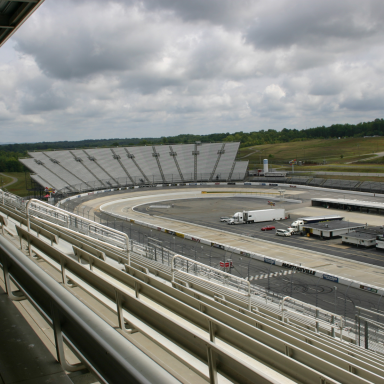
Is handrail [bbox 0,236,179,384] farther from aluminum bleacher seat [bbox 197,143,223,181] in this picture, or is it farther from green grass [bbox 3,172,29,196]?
green grass [bbox 3,172,29,196]

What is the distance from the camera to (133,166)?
276ft

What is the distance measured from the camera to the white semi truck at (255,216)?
4775 centimetres

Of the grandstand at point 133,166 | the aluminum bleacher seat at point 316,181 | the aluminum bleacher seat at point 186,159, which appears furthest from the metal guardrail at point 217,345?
the aluminum bleacher seat at point 186,159

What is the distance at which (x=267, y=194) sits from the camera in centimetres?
7075

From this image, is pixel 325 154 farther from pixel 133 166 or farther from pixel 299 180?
pixel 133 166

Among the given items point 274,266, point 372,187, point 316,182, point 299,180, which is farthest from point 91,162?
point 274,266

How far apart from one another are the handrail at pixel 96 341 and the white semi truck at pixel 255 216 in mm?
45295

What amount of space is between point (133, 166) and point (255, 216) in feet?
143

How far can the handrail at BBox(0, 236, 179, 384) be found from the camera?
161cm

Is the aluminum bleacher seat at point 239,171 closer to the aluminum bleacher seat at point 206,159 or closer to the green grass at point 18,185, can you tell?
the aluminum bleacher seat at point 206,159

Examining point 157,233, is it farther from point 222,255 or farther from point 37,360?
point 37,360

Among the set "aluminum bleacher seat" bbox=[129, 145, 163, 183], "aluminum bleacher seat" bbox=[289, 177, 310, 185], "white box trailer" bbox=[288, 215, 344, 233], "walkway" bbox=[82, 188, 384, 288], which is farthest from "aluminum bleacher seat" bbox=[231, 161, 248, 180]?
"white box trailer" bbox=[288, 215, 344, 233]

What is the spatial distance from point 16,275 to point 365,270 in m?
29.7

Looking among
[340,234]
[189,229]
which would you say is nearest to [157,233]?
[189,229]
